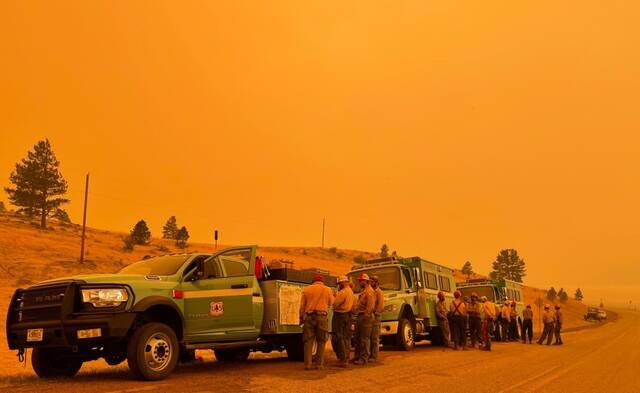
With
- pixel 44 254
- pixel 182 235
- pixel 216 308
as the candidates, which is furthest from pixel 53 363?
pixel 182 235

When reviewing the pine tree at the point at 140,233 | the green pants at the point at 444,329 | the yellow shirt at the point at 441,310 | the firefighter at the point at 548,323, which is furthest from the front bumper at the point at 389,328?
the pine tree at the point at 140,233

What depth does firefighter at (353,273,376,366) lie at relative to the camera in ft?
43.3

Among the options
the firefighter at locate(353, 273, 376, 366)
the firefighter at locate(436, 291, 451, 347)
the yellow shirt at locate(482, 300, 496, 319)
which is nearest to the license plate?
the firefighter at locate(353, 273, 376, 366)

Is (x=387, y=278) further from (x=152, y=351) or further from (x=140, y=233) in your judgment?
(x=140, y=233)

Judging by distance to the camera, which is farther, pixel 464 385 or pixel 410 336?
pixel 410 336

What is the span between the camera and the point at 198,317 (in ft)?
34.6

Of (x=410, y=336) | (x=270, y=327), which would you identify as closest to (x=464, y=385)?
(x=270, y=327)

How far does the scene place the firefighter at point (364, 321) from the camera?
1320 cm

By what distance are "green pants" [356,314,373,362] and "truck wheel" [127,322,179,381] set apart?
489 centimetres

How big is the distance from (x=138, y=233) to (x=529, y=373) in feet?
176

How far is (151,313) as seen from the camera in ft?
32.6

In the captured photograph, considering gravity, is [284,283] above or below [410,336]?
above

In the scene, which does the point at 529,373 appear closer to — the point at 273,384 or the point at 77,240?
the point at 273,384

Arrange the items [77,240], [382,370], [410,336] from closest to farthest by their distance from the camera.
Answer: [382,370]
[410,336]
[77,240]
